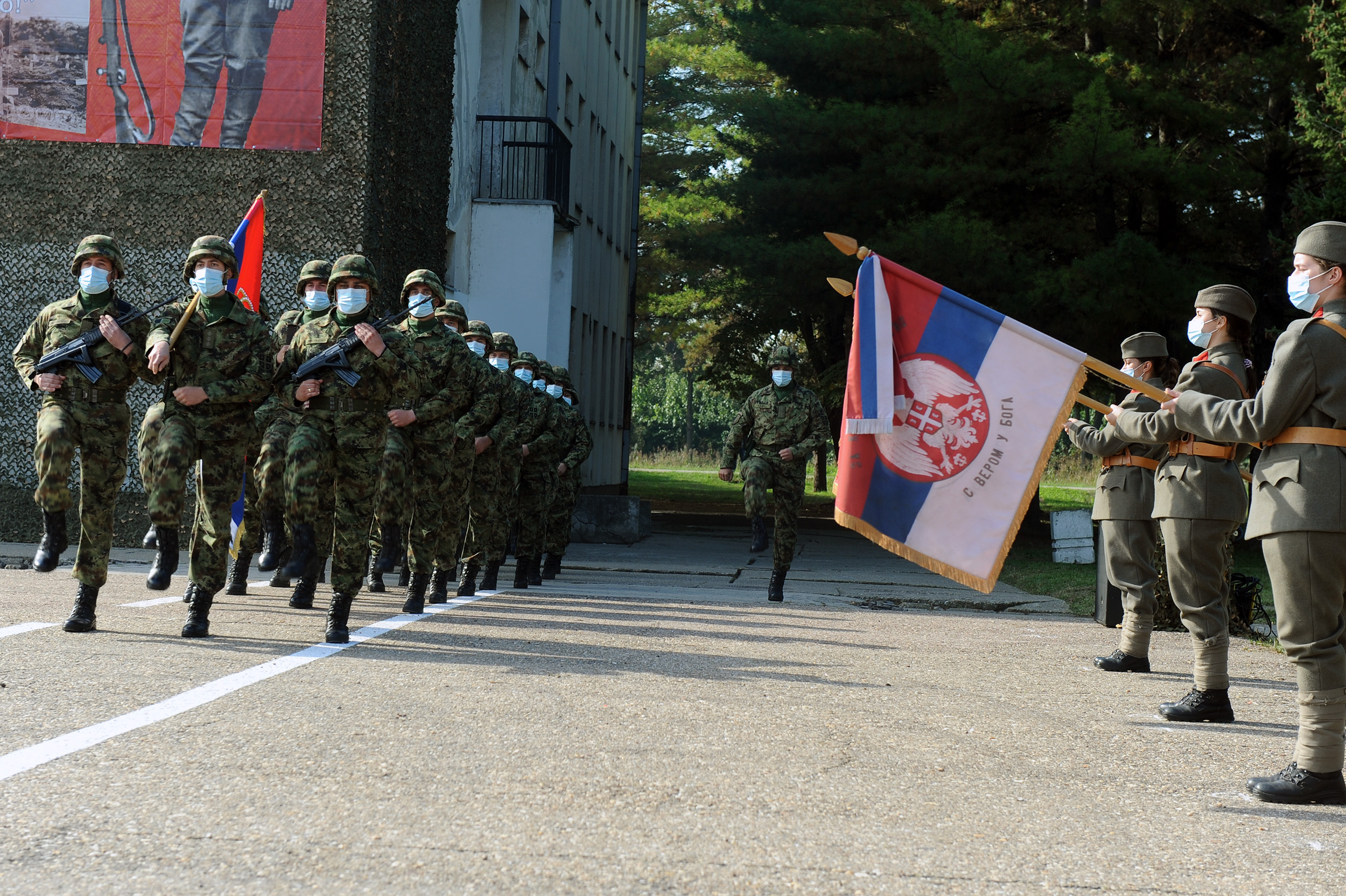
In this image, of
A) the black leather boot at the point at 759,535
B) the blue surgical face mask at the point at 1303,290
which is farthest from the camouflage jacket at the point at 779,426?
the blue surgical face mask at the point at 1303,290

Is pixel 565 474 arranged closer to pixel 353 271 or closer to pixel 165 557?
pixel 353 271

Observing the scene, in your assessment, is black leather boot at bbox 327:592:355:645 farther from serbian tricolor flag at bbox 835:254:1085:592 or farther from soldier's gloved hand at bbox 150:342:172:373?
serbian tricolor flag at bbox 835:254:1085:592

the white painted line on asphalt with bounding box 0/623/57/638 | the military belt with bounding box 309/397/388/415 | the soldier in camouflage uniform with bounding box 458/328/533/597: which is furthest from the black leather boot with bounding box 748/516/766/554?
the white painted line on asphalt with bounding box 0/623/57/638

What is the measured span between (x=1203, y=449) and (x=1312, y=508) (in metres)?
1.80

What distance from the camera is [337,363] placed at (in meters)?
8.14

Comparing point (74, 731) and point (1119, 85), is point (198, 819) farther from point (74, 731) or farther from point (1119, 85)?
point (1119, 85)

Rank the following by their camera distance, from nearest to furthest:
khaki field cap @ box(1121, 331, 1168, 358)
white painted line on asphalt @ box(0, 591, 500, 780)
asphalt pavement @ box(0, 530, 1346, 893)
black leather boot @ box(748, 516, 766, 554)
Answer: asphalt pavement @ box(0, 530, 1346, 893), white painted line on asphalt @ box(0, 591, 500, 780), khaki field cap @ box(1121, 331, 1168, 358), black leather boot @ box(748, 516, 766, 554)

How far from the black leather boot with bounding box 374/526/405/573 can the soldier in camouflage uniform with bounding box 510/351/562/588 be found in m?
2.42

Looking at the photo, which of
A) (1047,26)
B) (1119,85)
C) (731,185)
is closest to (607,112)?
(731,185)

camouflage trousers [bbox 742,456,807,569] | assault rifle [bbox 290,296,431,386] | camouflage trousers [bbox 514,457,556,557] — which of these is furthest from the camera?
camouflage trousers [bbox 514,457,556,557]

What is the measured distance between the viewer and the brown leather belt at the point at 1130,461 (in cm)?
830

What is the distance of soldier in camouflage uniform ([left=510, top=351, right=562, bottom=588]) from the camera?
40.5 feet

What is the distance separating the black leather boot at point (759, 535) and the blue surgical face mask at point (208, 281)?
17.5 ft

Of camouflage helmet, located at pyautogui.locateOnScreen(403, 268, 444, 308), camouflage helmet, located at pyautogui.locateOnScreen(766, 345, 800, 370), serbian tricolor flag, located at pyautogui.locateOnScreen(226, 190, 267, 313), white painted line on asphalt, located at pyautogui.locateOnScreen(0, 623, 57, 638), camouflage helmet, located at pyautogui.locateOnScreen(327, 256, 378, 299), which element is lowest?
white painted line on asphalt, located at pyautogui.locateOnScreen(0, 623, 57, 638)
